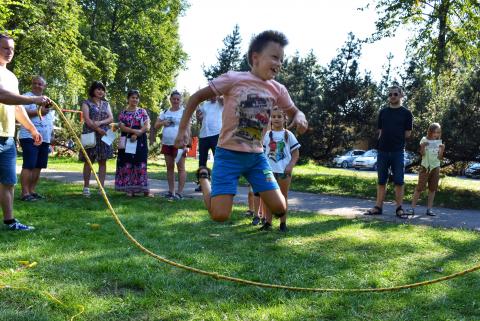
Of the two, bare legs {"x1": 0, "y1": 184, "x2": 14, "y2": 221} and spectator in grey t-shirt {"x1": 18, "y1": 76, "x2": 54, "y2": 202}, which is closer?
bare legs {"x1": 0, "y1": 184, "x2": 14, "y2": 221}

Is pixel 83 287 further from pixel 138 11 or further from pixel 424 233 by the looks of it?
pixel 138 11

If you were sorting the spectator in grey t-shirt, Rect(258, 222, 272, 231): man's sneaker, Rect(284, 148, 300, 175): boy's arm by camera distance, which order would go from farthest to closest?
the spectator in grey t-shirt → Rect(284, 148, 300, 175): boy's arm → Rect(258, 222, 272, 231): man's sneaker

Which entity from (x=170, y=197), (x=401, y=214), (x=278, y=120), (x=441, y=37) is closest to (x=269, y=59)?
(x=278, y=120)

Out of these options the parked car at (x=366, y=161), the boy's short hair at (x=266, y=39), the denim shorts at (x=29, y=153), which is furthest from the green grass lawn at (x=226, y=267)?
the parked car at (x=366, y=161)

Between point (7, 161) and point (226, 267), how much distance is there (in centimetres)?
278

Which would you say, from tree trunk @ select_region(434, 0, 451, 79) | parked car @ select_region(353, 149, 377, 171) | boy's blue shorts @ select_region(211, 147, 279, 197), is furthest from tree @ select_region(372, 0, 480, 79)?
parked car @ select_region(353, 149, 377, 171)

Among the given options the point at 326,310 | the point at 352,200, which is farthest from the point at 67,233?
the point at 352,200

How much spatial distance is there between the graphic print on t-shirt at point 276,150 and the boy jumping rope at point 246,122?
1825 mm

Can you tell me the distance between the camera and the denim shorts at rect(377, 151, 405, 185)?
7.95 meters

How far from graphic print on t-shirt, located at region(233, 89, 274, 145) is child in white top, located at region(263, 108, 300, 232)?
190 cm

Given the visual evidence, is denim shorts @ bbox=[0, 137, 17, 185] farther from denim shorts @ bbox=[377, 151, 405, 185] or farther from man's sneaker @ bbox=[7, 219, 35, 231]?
denim shorts @ bbox=[377, 151, 405, 185]

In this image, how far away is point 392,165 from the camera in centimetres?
807

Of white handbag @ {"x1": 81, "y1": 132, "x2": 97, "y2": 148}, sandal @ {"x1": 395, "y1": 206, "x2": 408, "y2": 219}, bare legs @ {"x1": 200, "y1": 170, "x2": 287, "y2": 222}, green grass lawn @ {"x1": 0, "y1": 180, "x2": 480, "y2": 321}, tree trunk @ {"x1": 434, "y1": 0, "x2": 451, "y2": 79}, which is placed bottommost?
green grass lawn @ {"x1": 0, "y1": 180, "x2": 480, "y2": 321}

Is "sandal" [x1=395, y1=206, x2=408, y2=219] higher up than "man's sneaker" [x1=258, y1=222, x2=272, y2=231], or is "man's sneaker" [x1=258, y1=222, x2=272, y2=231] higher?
"sandal" [x1=395, y1=206, x2=408, y2=219]
